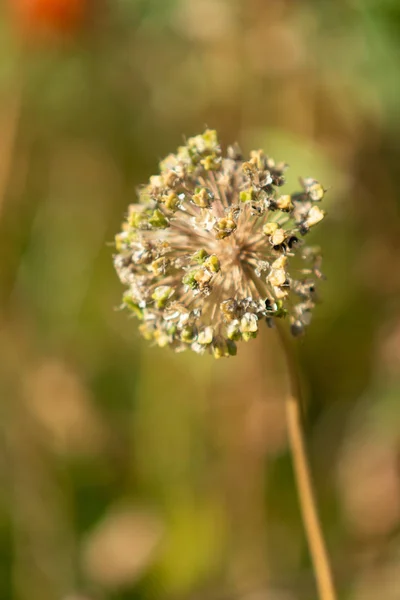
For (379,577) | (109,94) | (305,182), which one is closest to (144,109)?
(109,94)

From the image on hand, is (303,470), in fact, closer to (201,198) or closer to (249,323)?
(249,323)

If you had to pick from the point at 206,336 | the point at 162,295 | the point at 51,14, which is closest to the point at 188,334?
the point at 206,336

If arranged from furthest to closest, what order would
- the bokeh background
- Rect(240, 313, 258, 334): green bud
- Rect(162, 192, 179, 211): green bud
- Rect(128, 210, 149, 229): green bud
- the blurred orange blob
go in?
the blurred orange blob < the bokeh background < Rect(128, 210, 149, 229): green bud < Rect(162, 192, 179, 211): green bud < Rect(240, 313, 258, 334): green bud

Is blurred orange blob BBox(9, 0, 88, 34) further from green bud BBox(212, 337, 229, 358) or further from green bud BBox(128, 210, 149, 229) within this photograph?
green bud BBox(212, 337, 229, 358)

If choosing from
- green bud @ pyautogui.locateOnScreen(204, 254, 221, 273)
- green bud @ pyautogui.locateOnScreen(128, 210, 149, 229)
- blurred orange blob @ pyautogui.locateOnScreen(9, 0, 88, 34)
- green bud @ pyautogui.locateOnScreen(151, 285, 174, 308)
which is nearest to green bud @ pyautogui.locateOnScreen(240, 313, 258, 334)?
green bud @ pyautogui.locateOnScreen(204, 254, 221, 273)

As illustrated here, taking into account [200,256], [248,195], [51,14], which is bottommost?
[200,256]

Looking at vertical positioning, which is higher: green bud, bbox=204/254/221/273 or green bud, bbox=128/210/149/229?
green bud, bbox=128/210/149/229
